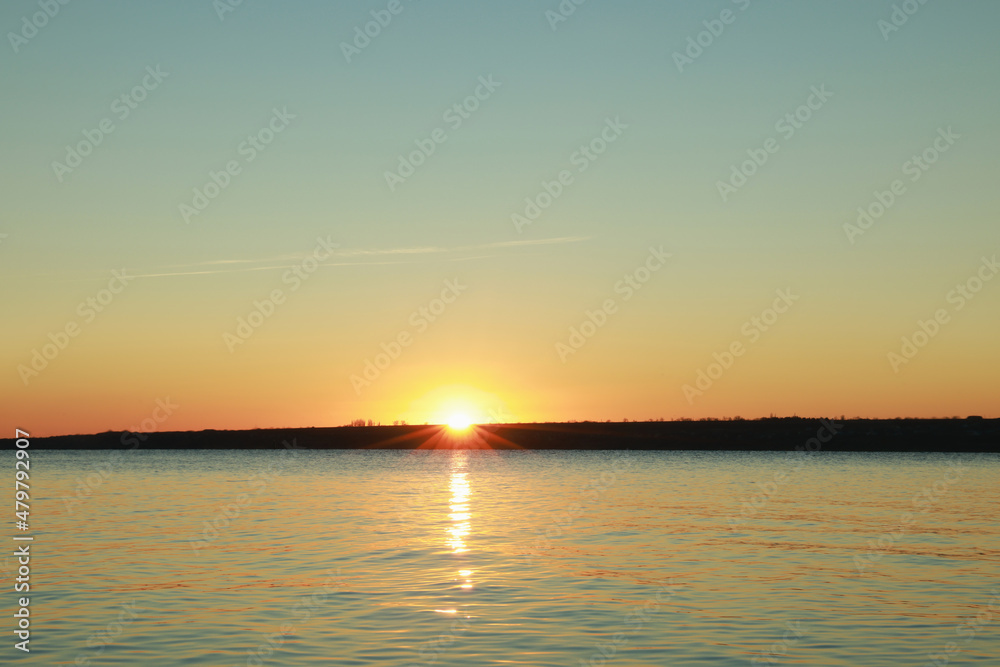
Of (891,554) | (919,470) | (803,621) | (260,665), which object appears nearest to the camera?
(260,665)

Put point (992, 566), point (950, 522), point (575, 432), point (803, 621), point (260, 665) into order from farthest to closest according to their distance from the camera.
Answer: point (575, 432), point (950, 522), point (992, 566), point (803, 621), point (260, 665)

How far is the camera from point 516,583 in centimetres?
2573

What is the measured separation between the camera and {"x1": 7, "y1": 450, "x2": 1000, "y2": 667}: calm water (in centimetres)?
1870

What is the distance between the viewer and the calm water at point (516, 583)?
18.7m

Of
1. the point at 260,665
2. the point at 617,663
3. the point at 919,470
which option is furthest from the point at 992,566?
the point at 919,470

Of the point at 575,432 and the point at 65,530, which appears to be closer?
the point at 65,530

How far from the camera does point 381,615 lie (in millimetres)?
21641

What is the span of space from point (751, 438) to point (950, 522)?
123 metres

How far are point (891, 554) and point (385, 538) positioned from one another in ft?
56.7

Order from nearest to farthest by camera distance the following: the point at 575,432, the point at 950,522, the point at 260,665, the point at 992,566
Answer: the point at 260,665 < the point at 992,566 < the point at 950,522 < the point at 575,432

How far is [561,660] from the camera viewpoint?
1769cm

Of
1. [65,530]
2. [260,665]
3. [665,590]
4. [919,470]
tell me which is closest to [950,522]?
[665,590]

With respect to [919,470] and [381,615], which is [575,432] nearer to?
[919,470]

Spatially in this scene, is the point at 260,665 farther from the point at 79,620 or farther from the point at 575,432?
the point at 575,432
